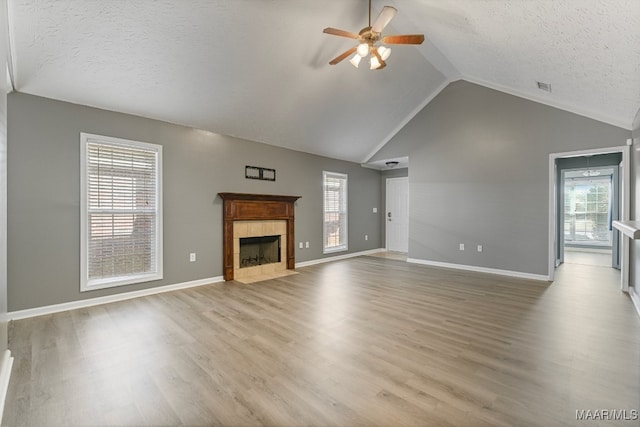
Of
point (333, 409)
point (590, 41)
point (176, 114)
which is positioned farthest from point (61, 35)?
point (590, 41)

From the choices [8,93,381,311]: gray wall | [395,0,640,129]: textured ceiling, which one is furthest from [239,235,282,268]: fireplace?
[395,0,640,129]: textured ceiling

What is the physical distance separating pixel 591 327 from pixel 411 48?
4.31m

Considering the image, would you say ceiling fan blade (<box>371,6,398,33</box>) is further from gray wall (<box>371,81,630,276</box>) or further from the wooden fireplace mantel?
gray wall (<box>371,81,630,276</box>)

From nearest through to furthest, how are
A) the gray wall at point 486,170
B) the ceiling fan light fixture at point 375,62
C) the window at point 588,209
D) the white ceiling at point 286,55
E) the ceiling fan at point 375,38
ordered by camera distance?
the white ceiling at point 286,55
the ceiling fan at point 375,38
the ceiling fan light fixture at point 375,62
the gray wall at point 486,170
the window at point 588,209

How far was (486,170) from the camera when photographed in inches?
216

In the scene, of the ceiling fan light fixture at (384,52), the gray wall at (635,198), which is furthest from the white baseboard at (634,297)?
the ceiling fan light fixture at (384,52)

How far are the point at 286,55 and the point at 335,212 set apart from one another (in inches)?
156

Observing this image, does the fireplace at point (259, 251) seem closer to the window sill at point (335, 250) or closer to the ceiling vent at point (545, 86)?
the window sill at point (335, 250)

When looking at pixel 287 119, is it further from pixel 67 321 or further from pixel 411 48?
pixel 67 321

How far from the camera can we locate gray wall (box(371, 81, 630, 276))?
4.86m

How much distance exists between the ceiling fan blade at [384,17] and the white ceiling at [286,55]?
758 mm

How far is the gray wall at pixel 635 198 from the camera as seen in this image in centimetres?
350

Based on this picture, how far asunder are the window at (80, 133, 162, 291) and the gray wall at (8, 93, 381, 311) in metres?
0.09

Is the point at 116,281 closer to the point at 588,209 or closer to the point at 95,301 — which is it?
the point at 95,301
